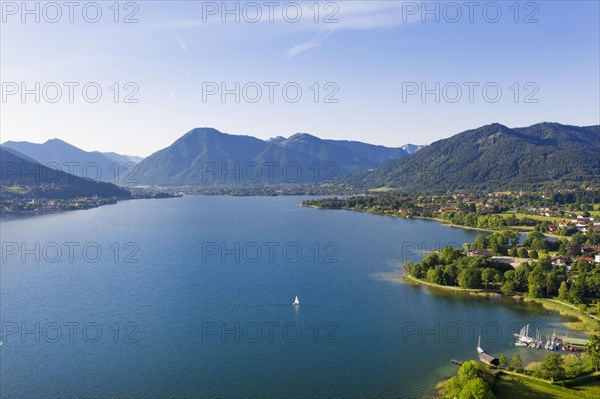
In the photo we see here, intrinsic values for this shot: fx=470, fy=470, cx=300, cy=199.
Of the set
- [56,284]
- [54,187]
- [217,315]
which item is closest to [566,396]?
[217,315]

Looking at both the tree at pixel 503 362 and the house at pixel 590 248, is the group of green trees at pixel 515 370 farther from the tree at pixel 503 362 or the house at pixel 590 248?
the house at pixel 590 248

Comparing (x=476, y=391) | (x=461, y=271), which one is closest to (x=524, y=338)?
(x=476, y=391)

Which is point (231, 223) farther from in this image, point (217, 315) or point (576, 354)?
point (576, 354)

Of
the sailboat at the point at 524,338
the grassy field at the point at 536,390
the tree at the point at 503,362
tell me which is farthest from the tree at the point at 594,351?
the sailboat at the point at 524,338

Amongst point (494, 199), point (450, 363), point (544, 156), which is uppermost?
point (544, 156)

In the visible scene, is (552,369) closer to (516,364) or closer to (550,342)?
(516,364)

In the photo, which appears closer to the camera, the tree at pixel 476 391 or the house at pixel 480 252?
the tree at pixel 476 391
